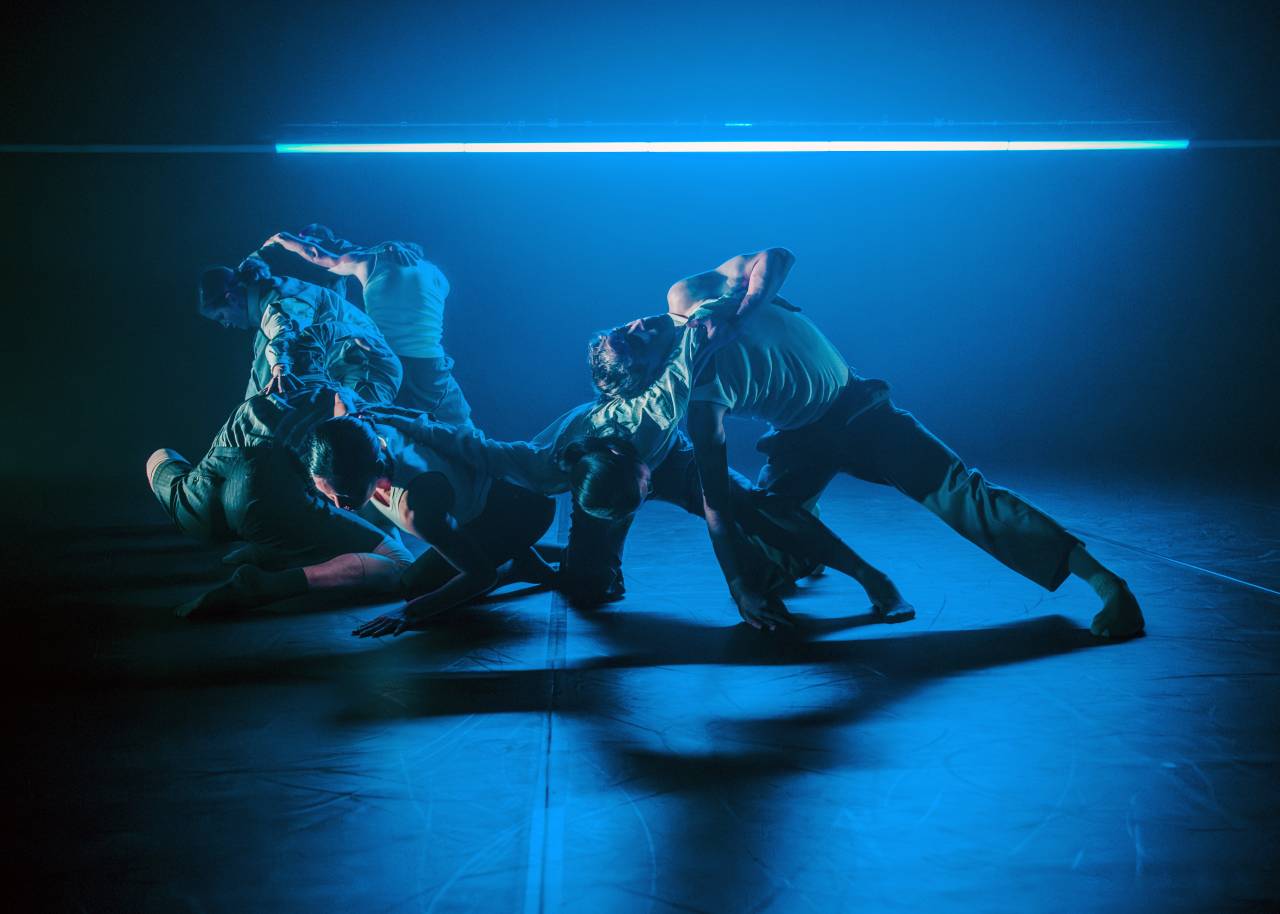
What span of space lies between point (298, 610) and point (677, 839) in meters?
1.78

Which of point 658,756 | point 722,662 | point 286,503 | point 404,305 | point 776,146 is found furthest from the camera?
point 776,146

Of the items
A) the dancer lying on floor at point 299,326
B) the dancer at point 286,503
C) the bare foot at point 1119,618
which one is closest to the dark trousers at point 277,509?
the dancer at point 286,503

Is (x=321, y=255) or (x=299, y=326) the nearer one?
(x=299, y=326)

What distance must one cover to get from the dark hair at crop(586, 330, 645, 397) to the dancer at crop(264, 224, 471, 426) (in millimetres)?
1630

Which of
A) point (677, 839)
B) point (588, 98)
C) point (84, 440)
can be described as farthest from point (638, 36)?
point (677, 839)

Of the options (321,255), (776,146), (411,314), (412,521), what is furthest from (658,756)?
(776,146)

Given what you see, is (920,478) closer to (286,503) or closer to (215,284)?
(286,503)

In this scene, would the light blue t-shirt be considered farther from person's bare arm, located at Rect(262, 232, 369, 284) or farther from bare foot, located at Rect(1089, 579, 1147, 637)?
bare foot, located at Rect(1089, 579, 1147, 637)

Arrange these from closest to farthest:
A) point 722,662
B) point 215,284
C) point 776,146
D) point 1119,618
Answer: point 722,662, point 1119,618, point 215,284, point 776,146

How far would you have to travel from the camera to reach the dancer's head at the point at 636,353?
2.86m

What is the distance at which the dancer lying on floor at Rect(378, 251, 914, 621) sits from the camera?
2.75 metres

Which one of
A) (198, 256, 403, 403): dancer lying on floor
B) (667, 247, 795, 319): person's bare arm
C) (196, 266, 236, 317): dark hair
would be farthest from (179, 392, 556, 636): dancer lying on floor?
(196, 266, 236, 317): dark hair

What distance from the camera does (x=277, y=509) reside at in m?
3.21

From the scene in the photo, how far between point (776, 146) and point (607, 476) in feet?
14.9
